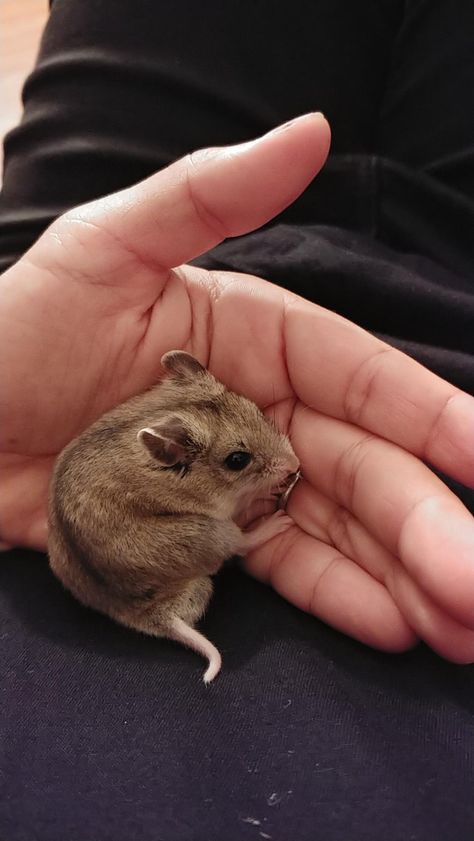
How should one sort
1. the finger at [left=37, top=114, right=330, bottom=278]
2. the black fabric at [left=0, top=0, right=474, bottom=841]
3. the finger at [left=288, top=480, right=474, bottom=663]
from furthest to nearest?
the finger at [left=37, top=114, right=330, bottom=278]
the finger at [left=288, top=480, right=474, bottom=663]
the black fabric at [left=0, top=0, right=474, bottom=841]

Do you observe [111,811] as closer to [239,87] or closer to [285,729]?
[285,729]

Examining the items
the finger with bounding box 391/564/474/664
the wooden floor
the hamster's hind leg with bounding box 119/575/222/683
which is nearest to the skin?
the finger with bounding box 391/564/474/664

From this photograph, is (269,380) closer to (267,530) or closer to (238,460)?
(238,460)

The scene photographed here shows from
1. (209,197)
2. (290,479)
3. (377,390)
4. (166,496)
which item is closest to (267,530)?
(290,479)

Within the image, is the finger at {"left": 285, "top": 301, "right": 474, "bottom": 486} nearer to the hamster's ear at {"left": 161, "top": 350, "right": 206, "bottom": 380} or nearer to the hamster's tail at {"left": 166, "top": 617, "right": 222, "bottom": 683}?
the hamster's ear at {"left": 161, "top": 350, "right": 206, "bottom": 380}

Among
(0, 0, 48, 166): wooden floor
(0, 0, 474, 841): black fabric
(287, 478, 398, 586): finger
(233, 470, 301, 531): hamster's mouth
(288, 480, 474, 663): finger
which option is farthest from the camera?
(0, 0, 48, 166): wooden floor

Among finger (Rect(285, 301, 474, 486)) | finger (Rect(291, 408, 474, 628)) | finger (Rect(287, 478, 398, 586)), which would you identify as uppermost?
finger (Rect(285, 301, 474, 486))

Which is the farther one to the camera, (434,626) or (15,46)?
(15,46)

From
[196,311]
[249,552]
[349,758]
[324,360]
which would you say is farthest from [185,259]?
[349,758]
